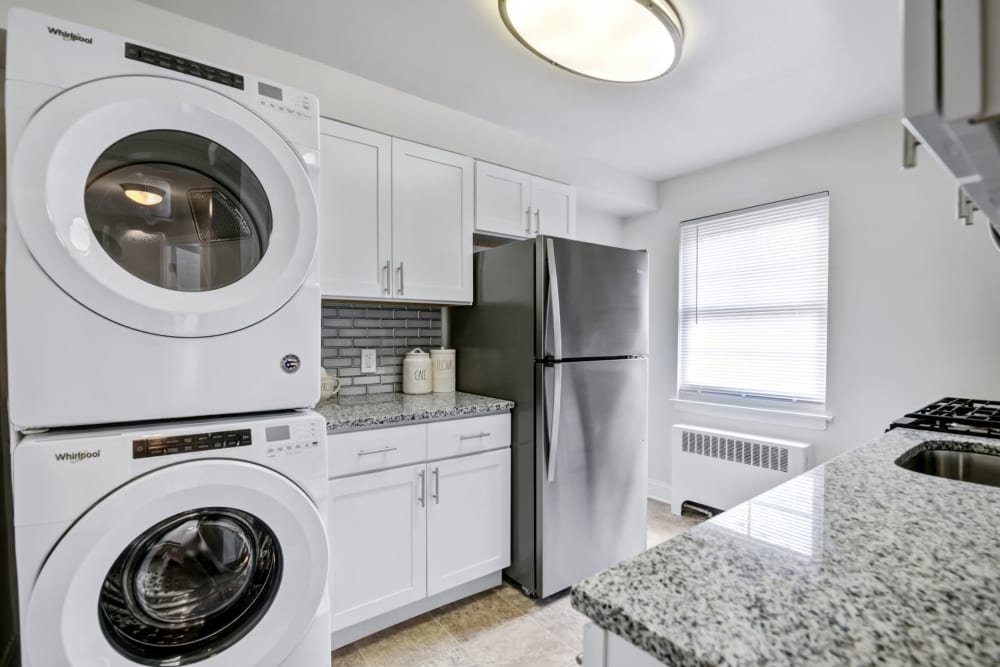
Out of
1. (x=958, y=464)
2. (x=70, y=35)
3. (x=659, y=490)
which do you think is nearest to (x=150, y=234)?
(x=70, y=35)

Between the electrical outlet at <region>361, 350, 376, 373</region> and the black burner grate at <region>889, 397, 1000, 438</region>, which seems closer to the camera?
the black burner grate at <region>889, 397, 1000, 438</region>

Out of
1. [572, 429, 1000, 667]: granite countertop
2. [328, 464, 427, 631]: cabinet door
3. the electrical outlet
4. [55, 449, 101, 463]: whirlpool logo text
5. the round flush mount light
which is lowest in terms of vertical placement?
[328, 464, 427, 631]: cabinet door

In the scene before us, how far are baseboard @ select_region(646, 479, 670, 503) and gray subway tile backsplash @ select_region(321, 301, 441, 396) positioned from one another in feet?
6.88

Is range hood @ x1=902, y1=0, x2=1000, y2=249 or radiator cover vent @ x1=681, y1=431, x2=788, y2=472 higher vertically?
range hood @ x1=902, y1=0, x2=1000, y2=249

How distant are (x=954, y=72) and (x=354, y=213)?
2085mm

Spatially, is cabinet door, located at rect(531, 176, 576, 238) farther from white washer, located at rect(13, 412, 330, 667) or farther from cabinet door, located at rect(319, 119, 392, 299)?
white washer, located at rect(13, 412, 330, 667)

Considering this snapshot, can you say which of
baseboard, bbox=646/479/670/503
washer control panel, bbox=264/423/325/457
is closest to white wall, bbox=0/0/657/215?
washer control panel, bbox=264/423/325/457

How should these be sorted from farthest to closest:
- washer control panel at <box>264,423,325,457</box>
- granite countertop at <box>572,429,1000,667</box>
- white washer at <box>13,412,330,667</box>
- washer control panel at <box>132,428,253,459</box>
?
washer control panel at <box>264,423,325,457</box> → washer control panel at <box>132,428,253,459</box> → white washer at <box>13,412,330,667</box> → granite countertop at <box>572,429,1000,667</box>

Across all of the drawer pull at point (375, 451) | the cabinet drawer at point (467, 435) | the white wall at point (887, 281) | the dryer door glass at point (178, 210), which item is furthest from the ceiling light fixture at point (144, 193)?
the white wall at point (887, 281)

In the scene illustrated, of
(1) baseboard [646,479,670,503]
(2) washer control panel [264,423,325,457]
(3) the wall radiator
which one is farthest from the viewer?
(1) baseboard [646,479,670,503]

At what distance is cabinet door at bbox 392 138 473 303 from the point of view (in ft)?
7.34

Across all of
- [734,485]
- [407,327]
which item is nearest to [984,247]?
[734,485]

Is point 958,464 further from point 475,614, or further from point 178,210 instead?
point 178,210

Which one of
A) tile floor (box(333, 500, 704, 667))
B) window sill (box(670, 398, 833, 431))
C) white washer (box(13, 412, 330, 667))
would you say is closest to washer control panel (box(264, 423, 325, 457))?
white washer (box(13, 412, 330, 667))
